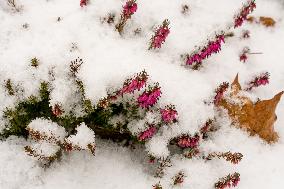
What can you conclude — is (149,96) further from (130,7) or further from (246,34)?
(246,34)

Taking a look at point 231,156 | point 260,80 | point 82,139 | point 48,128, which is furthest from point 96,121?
point 260,80

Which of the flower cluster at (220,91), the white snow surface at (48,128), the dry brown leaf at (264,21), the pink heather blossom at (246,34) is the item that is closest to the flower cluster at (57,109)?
the white snow surface at (48,128)

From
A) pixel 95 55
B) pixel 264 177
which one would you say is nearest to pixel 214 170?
pixel 264 177

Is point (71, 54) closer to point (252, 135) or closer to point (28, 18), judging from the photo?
point (28, 18)

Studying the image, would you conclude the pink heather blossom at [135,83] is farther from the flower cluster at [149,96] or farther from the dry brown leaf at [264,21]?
the dry brown leaf at [264,21]

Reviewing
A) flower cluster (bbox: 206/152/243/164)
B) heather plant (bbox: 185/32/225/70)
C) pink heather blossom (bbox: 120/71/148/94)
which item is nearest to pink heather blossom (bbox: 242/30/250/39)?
heather plant (bbox: 185/32/225/70)

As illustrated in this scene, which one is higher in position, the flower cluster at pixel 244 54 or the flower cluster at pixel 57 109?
the flower cluster at pixel 244 54
